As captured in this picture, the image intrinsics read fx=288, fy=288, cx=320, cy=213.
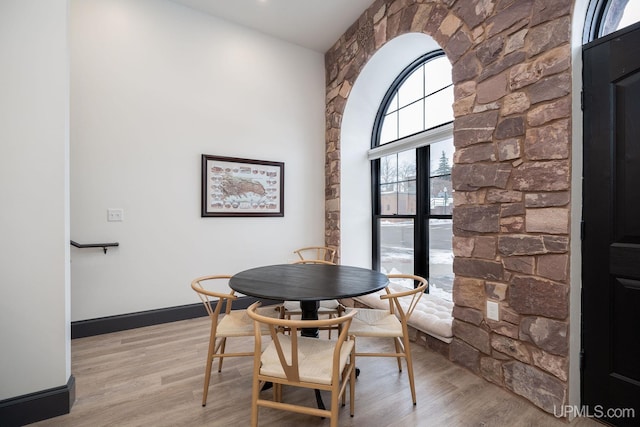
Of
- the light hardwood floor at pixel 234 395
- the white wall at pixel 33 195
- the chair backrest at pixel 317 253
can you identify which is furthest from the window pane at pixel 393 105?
the white wall at pixel 33 195

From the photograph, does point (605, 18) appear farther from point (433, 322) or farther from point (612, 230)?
point (433, 322)

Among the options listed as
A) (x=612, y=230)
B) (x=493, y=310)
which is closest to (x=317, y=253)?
(x=493, y=310)

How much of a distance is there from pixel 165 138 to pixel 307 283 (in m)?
2.30

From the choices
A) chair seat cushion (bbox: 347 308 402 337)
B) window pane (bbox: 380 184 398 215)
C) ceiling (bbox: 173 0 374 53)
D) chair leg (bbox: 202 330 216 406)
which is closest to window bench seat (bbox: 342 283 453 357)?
chair seat cushion (bbox: 347 308 402 337)

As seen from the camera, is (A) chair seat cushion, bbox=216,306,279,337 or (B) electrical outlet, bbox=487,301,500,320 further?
(B) electrical outlet, bbox=487,301,500,320

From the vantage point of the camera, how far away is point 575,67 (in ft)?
5.31

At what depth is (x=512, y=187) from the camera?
1862 millimetres

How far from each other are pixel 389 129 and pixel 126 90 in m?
2.99

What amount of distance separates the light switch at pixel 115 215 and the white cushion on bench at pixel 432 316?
8.04 feet

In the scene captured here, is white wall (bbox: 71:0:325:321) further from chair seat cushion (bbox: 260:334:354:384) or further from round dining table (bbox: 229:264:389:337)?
chair seat cushion (bbox: 260:334:354:384)

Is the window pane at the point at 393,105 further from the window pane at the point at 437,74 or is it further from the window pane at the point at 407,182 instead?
the window pane at the point at 407,182

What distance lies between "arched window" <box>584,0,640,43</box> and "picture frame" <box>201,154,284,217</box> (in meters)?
2.91

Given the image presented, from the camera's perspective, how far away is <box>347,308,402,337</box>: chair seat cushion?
1799 mm

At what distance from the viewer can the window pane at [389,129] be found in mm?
3680
